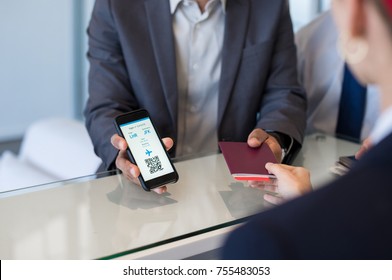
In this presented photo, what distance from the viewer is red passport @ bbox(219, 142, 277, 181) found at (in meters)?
1.03

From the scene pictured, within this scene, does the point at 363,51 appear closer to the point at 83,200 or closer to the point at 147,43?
the point at 83,200

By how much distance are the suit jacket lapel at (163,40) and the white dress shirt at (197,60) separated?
28mm

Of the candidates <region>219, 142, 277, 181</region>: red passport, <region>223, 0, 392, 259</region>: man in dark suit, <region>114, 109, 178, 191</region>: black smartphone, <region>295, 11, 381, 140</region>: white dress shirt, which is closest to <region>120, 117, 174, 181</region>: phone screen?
<region>114, 109, 178, 191</region>: black smartphone

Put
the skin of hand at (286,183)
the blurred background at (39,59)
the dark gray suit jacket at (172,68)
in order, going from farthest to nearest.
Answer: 1. the blurred background at (39,59)
2. the dark gray suit jacket at (172,68)
3. the skin of hand at (286,183)

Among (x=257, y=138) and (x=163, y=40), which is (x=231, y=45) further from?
(x=257, y=138)

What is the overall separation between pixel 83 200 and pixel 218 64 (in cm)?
61

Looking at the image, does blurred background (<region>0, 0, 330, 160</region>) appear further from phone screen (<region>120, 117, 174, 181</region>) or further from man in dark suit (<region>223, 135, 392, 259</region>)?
man in dark suit (<region>223, 135, 392, 259</region>)

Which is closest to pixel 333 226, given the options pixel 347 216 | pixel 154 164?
pixel 347 216

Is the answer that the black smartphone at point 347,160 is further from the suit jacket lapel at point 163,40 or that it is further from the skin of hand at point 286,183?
the suit jacket lapel at point 163,40

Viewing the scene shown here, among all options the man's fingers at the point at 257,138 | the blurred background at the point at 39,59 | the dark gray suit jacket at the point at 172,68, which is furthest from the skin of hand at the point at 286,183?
the blurred background at the point at 39,59

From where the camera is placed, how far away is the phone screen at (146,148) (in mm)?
1069

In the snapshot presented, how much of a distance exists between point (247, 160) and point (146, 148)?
0.61 feet

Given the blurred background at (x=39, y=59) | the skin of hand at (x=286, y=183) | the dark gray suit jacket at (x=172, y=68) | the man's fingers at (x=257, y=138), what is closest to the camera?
the skin of hand at (x=286, y=183)

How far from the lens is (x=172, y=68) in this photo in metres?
1.43
